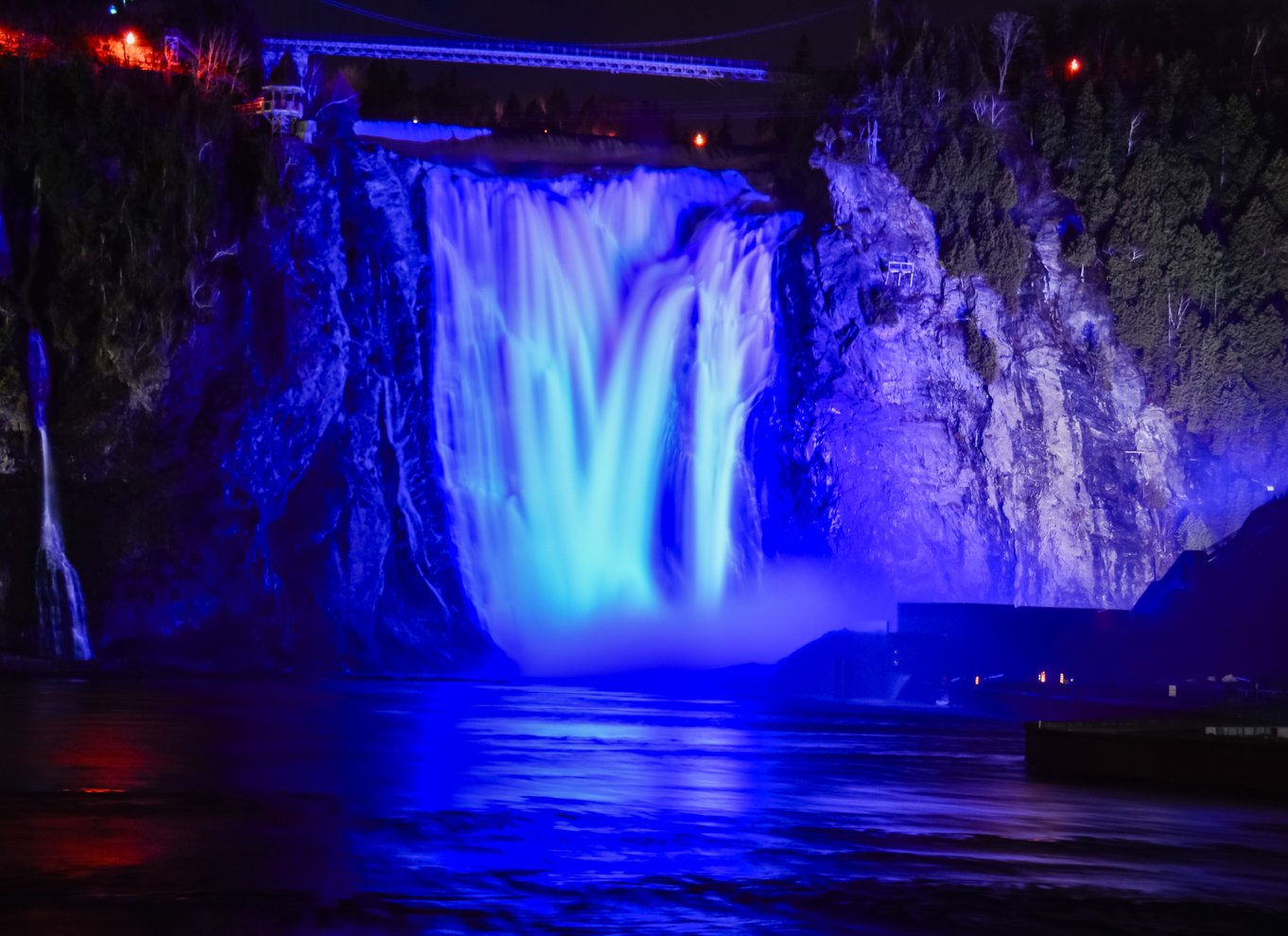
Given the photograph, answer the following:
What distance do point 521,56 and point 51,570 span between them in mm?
30786

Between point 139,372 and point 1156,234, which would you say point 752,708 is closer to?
point 139,372

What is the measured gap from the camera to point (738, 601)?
57844 millimetres

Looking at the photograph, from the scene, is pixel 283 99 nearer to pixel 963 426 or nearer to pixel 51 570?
pixel 51 570

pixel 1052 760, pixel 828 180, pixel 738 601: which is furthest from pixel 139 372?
pixel 1052 760

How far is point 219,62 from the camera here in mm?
58688

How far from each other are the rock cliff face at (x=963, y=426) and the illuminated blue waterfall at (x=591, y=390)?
3.04 metres

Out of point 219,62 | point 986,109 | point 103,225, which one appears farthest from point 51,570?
point 986,109

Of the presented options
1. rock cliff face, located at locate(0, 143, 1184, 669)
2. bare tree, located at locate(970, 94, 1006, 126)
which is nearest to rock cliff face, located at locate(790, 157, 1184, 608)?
rock cliff face, located at locate(0, 143, 1184, 669)

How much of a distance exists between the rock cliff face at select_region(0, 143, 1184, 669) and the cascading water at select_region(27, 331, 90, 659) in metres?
0.40

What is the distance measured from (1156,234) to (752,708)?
35.4 metres

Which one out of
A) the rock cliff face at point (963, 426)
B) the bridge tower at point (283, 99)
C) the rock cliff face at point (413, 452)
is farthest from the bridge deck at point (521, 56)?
the rock cliff face at point (963, 426)

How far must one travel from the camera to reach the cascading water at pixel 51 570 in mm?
48375

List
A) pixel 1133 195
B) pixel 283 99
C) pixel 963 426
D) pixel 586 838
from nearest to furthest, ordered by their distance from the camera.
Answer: pixel 586 838, pixel 283 99, pixel 963 426, pixel 1133 195

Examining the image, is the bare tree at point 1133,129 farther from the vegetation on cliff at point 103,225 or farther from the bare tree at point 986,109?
the vegetation on cliff at point 103,225
